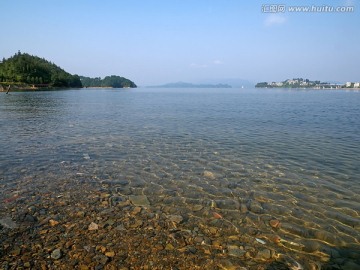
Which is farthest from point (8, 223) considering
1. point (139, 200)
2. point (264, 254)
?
point (264, 254)

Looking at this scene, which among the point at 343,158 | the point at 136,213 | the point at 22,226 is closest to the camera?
the point at 22,226

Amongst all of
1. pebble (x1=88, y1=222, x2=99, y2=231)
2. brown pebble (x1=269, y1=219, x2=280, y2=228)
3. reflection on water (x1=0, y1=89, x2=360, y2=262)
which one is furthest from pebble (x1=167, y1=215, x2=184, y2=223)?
brown pebble (x1=269, y1=219, x2=280, y2=228)

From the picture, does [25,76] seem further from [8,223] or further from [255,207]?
[255,207]

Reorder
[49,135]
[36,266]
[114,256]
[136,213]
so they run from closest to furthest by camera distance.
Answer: [36,266] → [114,256] → [136,213] → [49,135]

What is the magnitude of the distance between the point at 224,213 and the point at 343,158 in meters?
9.82

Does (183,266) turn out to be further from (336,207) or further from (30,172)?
(30,172)

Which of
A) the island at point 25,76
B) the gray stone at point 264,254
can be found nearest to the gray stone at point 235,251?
the gray stone at point 264,254

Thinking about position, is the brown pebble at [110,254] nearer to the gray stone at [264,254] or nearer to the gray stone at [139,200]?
the gray stone at [139,200]

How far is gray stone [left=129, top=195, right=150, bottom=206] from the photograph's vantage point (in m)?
8.83

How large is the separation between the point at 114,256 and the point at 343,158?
13.5m

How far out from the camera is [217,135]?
21.5 metres

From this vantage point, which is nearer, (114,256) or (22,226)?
(114,256)

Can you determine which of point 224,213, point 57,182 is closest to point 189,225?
point 224,213

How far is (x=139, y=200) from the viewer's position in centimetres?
906
